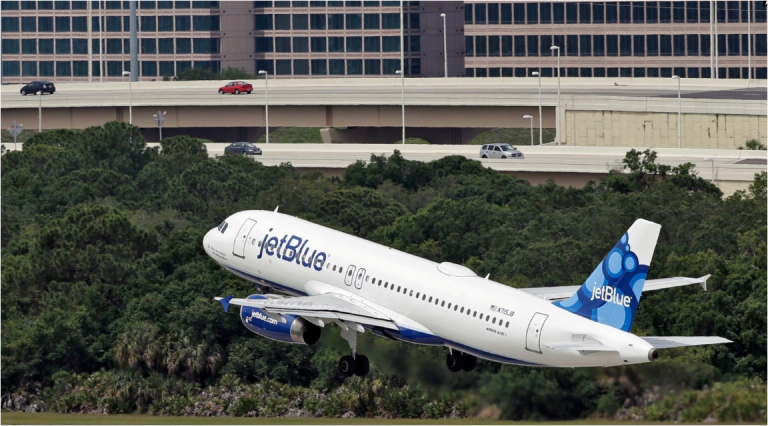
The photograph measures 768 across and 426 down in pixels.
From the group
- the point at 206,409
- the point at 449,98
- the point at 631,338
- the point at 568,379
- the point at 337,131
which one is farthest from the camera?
the point at 337,131

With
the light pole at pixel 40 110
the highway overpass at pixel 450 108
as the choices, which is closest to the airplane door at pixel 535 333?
the highway overpass at pixel 450 108

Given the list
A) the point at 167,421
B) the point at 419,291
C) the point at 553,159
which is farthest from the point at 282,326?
the point at 553,159

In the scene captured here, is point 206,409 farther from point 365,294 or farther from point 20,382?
Answer: point 365,294

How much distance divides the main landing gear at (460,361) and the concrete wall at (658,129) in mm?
92116

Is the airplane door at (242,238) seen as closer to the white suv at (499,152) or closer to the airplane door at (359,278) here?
the airplane door at (359,278)

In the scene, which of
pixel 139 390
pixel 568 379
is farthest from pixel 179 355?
pixel 568 379

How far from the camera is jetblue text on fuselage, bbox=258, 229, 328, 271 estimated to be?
63.2 metres

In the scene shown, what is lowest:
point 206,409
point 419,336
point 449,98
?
point 206,409

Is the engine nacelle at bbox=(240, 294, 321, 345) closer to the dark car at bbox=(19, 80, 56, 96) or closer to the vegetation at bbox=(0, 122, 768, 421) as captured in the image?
the vegetation at bbox=(0, 122, 768, 421)

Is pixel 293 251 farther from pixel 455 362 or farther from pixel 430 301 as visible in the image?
pixel 455 362

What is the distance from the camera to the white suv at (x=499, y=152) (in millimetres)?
145875

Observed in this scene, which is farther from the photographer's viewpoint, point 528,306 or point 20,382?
point 20,382

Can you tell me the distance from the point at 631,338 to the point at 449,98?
12174 cm

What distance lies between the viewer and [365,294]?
6106 cm
